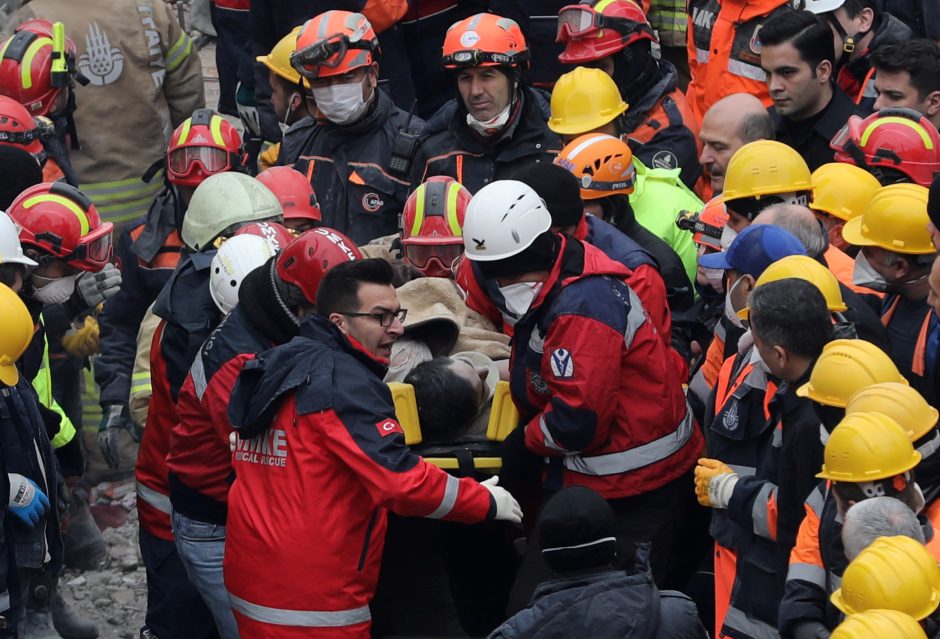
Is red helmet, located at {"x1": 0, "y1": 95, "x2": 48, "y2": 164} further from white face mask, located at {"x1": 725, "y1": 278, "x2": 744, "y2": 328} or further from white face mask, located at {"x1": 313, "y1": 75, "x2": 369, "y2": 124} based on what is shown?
white face mask, located at {"x1": 725, "y1": 278, "x2": 744, "y2": 328}

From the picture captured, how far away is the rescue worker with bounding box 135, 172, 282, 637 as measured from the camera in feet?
21.3

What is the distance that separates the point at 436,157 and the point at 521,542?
2.59 meters

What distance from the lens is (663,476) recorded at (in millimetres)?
5953

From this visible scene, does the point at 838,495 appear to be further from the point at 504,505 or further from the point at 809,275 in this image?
the point at 504,505

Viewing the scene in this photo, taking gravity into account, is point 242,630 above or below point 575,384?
below

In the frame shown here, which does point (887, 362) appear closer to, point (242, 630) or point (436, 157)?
point (242, 630)

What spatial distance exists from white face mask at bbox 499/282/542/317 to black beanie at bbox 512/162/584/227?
17.9 inches

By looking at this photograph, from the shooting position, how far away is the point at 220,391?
5883 mm

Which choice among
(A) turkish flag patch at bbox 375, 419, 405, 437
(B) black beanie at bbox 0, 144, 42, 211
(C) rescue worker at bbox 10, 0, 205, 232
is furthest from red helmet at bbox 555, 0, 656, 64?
(A) turkish flag patch at bbox 375, 419, 405, 437

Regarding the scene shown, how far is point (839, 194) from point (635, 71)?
7.24 feet

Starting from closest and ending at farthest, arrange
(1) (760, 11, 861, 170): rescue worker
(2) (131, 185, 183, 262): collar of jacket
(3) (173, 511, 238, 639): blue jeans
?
(3) (173, 511, 238, 639): blue jeans < (1) (760, 11, 861, 170): rescue worker < (2) (131, 185, 183, 262): collar of jacket

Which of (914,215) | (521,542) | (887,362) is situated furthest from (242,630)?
(914,215)

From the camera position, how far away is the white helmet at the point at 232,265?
6305 millimetres

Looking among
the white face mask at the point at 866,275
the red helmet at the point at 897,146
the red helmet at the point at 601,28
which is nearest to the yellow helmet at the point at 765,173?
the red helmet at the point at 897,146
